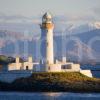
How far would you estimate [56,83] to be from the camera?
6888cm

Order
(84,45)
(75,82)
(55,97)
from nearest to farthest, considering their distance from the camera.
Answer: (55,97)
(75,82)
(84,45)

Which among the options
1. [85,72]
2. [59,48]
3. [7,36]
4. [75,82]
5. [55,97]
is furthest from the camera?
[59,48]

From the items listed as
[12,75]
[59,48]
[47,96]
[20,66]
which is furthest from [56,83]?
[59,48]

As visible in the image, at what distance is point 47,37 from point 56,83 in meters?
5.48

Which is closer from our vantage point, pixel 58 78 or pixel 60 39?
pixel 58 78

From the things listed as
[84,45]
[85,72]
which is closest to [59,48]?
[84,45]

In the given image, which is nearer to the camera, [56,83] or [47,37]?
[56,83]

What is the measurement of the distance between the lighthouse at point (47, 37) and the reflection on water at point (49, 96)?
762 cm

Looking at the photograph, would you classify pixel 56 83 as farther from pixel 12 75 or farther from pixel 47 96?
pixel 47 96

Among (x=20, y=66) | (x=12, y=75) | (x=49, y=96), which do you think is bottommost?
(x=49, y=96)

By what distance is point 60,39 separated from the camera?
7116 inches

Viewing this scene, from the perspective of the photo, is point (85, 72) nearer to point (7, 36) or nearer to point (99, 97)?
point (99, 97)

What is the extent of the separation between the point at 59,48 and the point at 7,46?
119 feet

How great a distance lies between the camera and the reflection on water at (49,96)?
6100 cm
